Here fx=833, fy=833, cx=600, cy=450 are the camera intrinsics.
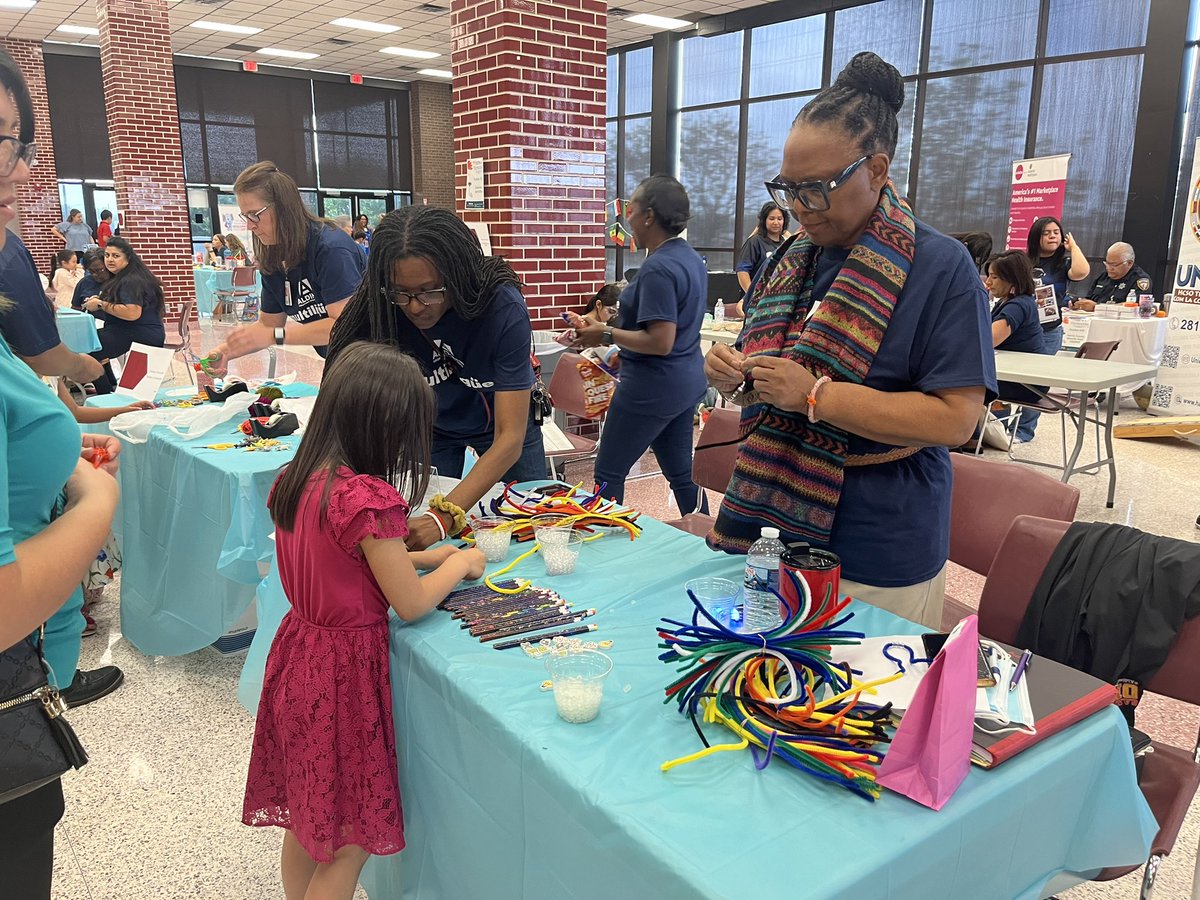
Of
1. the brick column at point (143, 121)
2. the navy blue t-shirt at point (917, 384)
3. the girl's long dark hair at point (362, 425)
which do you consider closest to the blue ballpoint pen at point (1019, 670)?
the navy blue t-shirt at point (917, 384)

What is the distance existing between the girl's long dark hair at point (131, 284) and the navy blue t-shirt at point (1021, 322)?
6004mm

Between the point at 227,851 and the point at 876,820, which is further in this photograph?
the point at 227,851

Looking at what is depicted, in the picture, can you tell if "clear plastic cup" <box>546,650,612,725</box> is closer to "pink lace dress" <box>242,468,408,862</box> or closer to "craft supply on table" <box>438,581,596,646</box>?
"craft supply on table" <box>438,581,596,646</box>

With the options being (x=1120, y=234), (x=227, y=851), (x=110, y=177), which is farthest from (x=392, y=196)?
(x=227, y=851)

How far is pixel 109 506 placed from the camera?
3.38 ft

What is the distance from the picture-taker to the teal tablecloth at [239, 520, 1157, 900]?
0.97 metres

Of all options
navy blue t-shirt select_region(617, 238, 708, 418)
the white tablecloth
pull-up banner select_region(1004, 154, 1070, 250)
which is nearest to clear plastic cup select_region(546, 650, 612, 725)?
navy blue t-shirt select_region(617, 238, 708, 418)

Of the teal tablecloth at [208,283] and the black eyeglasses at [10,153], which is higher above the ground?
the black eyeglasses at [10,153]

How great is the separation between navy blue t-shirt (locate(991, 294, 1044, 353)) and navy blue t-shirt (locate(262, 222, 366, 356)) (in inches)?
168

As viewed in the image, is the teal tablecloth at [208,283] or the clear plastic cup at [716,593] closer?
the clear plastic cup at [716,593]

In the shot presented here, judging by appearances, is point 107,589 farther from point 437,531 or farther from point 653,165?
point 653,165

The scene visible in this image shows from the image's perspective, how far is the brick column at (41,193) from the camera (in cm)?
1330

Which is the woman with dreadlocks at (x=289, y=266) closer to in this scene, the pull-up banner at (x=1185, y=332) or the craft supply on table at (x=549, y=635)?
the craft supply on table at (x=549, y=635)

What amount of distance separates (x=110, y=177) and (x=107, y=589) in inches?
566
